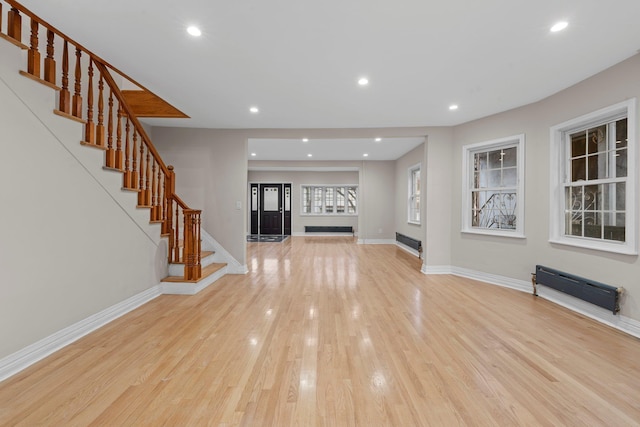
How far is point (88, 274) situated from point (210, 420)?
6.45ft

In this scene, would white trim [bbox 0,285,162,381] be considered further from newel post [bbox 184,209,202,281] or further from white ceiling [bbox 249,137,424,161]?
white ceiling [bbox 249,137,424,161]

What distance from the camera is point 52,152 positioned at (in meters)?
2.20

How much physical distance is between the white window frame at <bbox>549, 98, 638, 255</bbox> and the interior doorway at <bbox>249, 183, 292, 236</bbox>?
310 inches

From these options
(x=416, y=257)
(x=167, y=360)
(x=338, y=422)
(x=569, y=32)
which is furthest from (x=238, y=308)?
(x=416, y=257)

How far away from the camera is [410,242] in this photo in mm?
6961

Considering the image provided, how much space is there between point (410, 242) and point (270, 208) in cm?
542

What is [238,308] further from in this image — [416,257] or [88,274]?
[416,257]

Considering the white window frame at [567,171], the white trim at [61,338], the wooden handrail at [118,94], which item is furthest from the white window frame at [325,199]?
the white trim at [61,338]

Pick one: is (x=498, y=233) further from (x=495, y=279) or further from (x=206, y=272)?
(x=206, y=272)

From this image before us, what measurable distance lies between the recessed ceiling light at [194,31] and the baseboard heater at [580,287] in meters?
4.49

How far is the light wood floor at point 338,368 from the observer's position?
1.52m

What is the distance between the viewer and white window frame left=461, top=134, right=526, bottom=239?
12.5ft

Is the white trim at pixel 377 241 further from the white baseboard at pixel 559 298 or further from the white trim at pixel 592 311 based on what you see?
the white trim at pixel 592 311

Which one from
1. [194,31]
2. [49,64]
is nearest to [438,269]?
[194,31]
